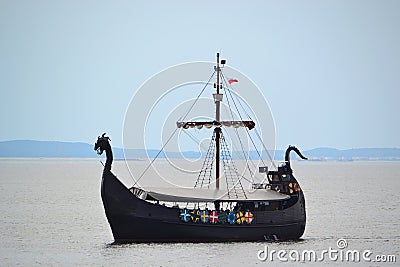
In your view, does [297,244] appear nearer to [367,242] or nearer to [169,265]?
[367,242]

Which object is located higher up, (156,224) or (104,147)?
(104,147)

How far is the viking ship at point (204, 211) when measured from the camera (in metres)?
46.8

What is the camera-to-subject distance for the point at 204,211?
47.5m
